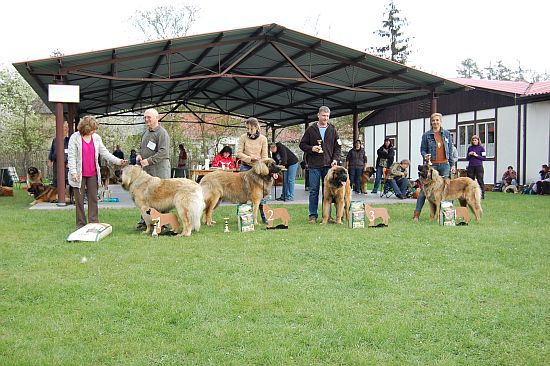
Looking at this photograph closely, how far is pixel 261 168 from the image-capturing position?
306 inches

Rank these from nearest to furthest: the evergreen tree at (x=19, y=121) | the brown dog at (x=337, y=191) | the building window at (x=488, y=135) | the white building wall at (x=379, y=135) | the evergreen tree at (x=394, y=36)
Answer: the brown dog at (x=337, y=191), the building window at (x=488, y=135), the evergreen tree at (x=19, y=121), the white building wall at (x=379, y=135), the evergreen tree at (x=394, y=36)

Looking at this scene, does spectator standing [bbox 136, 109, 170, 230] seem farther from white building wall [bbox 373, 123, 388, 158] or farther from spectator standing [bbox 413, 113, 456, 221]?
white building wall [bbox 373, 123, 388, 158]

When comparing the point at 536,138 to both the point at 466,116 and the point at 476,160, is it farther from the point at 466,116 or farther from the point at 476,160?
the point at 476,160

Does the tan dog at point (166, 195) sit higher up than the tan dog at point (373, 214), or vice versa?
the tan dog at point (166, 195)

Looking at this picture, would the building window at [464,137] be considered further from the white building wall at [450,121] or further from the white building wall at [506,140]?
the white building wall at [506,140]

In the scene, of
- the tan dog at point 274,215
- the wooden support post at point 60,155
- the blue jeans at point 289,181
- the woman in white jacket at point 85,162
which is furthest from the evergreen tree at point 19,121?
the tan dog at point 274,215

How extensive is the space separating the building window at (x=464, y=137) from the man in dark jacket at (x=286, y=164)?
12.1 meters

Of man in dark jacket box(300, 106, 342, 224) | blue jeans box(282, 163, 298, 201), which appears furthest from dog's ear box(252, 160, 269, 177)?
blue jeans box(282, 163, 298, 201)

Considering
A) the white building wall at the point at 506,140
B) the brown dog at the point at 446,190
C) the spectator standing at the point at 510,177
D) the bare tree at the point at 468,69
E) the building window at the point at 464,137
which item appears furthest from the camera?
the bare tree at the point at 468,69

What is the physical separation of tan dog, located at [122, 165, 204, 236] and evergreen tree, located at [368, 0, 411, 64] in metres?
36.2

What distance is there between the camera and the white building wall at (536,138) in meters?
18.1

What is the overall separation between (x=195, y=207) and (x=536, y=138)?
629 inches

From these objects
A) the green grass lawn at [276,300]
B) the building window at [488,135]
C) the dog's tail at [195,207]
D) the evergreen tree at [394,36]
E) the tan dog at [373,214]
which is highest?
the evergreen tree at [394,36]

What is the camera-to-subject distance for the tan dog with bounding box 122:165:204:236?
22.3ft
